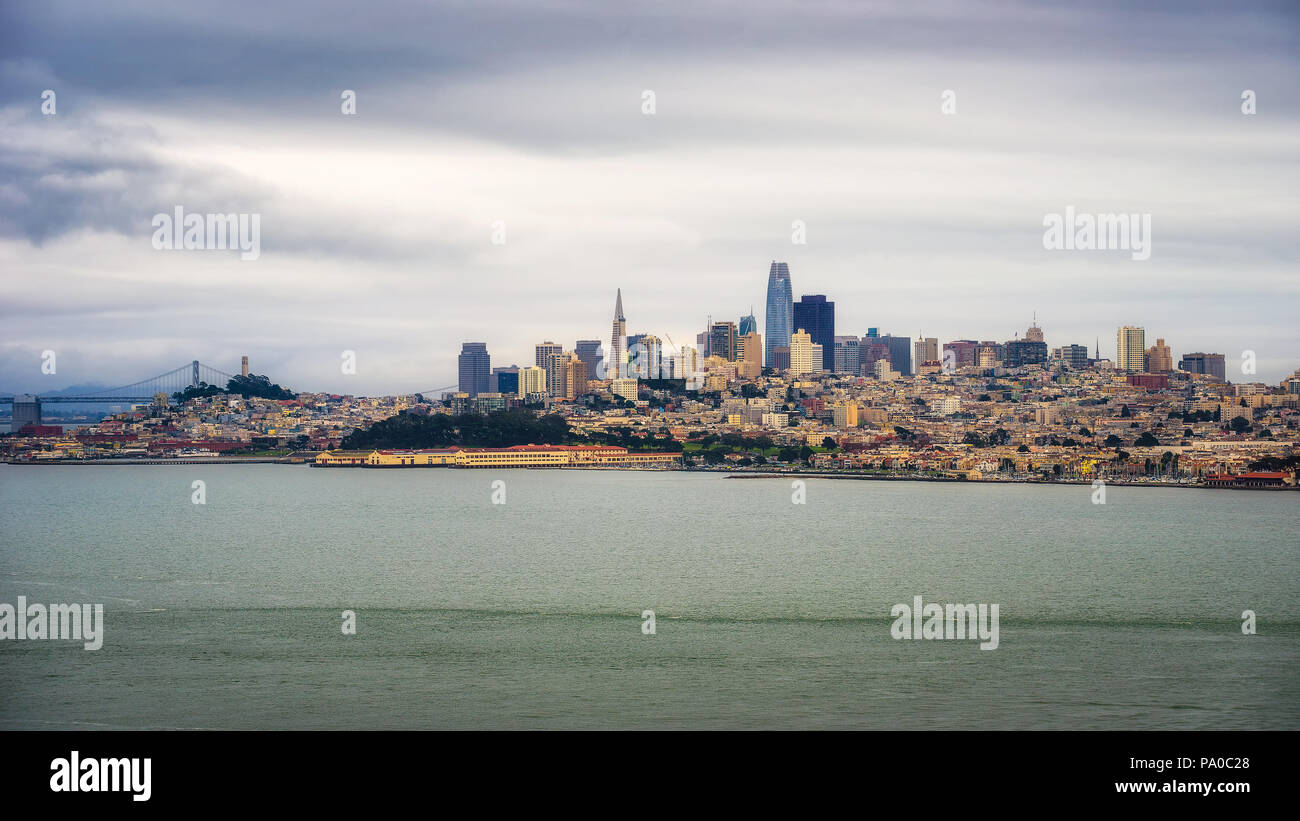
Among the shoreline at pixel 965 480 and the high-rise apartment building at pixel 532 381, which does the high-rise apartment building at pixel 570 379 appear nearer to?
the high-rise apartment building at pixel 532 381

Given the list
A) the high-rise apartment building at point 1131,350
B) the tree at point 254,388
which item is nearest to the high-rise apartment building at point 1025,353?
the high-rise apartment building at point 1131,350

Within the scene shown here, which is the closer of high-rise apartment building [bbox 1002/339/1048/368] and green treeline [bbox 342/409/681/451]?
green treeline [bbox 342/409/681/451]

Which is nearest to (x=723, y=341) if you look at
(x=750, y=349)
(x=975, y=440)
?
(x=750, y=349)

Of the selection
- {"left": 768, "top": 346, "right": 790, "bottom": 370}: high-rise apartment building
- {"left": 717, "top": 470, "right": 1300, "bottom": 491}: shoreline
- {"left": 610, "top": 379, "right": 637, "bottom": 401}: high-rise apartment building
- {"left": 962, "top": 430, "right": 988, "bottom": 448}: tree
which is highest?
{"left": 768, "top": 346, "right": 790, "bottom": 370}: high-rise apartment building

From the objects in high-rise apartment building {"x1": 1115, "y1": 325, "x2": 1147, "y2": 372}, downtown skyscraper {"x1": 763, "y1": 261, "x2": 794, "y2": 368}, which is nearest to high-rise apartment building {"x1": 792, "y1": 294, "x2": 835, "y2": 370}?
downtown skyscraper {"x1": 763, "y1": 261, "x2": 794, "y2": 368}

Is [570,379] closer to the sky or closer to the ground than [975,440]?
closer to the sky

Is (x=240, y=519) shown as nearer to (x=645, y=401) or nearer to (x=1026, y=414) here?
(x=1026, y=414)

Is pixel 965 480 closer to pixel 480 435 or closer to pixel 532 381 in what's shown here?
pixel 480 435

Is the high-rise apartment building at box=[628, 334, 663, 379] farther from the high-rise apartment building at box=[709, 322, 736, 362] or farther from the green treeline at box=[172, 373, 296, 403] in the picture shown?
the green treeline at box=[172, 373, 296, 403]
